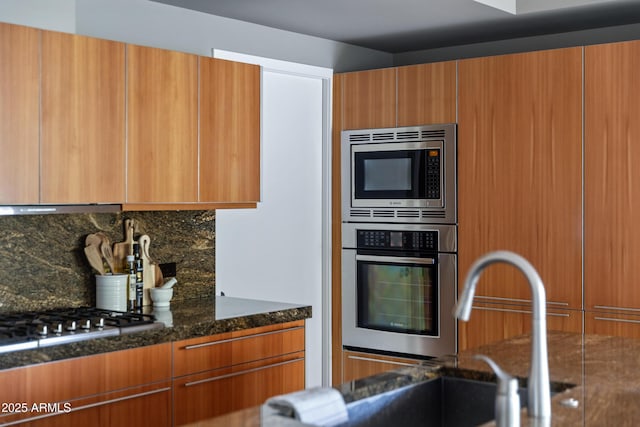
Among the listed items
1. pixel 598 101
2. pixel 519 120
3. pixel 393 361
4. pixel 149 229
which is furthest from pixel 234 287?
pixel 598 101

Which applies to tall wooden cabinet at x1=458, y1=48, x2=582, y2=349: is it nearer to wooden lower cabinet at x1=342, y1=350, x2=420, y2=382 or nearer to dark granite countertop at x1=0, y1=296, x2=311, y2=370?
wooden lower cabinet at x1=342, y1=350, x2=420, y2=382

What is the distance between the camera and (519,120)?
14.3 feet

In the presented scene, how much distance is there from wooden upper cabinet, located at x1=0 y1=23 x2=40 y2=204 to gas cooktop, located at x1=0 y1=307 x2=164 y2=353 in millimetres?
484

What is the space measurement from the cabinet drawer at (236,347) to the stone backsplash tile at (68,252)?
2.26 feet

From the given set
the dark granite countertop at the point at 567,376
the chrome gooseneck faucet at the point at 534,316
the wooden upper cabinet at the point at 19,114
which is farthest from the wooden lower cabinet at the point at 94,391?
the chrome gooseneck faucet at the point at 534,316

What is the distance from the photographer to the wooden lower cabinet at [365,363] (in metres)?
4.78

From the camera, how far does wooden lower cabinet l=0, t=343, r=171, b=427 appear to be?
8.83 feet

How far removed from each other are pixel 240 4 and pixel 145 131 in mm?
1019

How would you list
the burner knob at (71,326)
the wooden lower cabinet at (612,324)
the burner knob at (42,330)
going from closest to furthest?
1. the burner knob at (42,330)
2. the burner knob at (71,326)
3. the wooden lower cabinet at (612,324)

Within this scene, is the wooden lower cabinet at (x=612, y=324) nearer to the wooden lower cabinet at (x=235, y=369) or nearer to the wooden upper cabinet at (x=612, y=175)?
the wooden upper cabinet at (x=612, y=175)

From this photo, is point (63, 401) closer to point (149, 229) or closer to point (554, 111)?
point (149, 229)

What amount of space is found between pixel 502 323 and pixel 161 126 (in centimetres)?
216

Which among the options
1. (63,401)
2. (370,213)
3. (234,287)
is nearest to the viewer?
(63,401)

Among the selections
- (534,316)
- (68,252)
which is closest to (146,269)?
(68,252)
